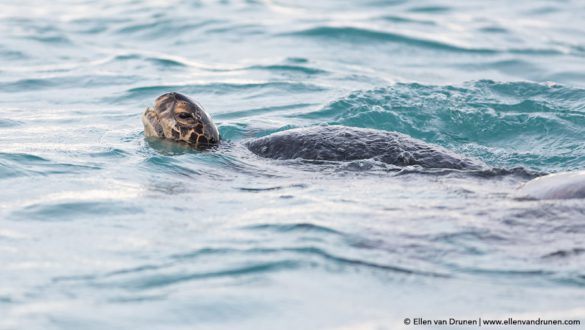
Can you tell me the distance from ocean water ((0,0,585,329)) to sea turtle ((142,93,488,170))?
0.46 ft

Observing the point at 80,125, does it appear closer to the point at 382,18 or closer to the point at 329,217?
the point at 329,217

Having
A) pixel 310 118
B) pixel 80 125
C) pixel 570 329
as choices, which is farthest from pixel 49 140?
pixel 570 329

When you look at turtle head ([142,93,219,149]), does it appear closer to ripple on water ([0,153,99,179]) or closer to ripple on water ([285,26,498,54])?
ripple on water ([0,153,99,179])

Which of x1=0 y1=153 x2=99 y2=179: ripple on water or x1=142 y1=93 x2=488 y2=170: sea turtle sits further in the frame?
x1=0 y1=153 x2=99 y2=179: ripple on water

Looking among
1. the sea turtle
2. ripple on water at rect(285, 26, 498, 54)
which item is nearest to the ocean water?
the sea turtle

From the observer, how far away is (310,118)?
9570 millimetres

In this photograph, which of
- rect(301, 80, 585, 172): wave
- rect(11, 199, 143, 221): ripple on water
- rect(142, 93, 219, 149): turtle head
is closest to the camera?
rect(11, 199, 143, 221): ripple on water

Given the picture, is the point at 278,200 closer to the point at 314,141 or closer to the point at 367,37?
the point at 314,141

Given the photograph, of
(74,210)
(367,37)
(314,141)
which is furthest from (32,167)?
(367,37)

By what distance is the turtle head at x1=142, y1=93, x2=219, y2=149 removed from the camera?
725cm

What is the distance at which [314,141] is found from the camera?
684 centimetres

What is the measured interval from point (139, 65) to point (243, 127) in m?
4.29

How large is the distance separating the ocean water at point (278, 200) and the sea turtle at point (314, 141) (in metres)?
0.14

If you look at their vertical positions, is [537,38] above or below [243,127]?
above
